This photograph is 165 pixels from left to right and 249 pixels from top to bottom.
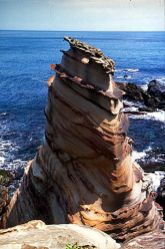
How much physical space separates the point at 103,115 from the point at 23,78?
5507cm

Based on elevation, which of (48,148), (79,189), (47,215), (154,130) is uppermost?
(48,148)

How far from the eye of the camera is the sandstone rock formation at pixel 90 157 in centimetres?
886

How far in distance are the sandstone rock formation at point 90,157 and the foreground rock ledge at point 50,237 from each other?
1593mm

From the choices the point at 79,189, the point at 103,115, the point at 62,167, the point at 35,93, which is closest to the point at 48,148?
the point at 62,167

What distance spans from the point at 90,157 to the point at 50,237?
272 cm

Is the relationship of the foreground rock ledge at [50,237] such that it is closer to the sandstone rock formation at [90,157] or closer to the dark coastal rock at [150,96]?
the sandstone rock formation at [90,157]

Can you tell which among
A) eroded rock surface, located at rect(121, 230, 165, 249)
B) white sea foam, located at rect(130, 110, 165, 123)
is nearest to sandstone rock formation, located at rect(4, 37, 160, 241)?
eroded rock surface, located at rect(121, 230, 165, 249)

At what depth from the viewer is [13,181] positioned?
22.3m

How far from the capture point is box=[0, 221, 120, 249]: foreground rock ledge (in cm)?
656

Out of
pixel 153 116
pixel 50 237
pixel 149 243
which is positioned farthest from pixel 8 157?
pixel 149 243

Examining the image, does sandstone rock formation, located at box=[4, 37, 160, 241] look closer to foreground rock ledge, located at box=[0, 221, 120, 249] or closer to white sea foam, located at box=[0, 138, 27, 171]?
foreground rock ledge, located at box=[0, 221, 120, 249]

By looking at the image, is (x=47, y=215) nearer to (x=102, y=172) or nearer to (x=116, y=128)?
(x=102, y=172)

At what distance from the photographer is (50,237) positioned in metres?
6.85

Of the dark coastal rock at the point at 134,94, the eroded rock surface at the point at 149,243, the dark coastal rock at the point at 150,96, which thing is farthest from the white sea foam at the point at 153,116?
the eroded rock surface at the point at 149,243
